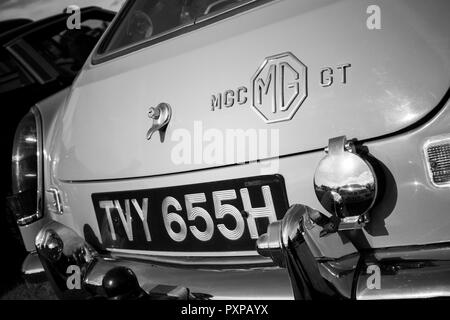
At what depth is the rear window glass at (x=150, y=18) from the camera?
2.32 m

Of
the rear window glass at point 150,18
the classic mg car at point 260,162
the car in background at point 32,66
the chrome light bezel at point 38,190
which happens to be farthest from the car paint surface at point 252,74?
the car in background at point 32,66

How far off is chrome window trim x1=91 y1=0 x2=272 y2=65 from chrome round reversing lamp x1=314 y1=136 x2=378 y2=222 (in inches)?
27.1

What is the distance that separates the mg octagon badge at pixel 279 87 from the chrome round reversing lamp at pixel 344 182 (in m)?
0.19

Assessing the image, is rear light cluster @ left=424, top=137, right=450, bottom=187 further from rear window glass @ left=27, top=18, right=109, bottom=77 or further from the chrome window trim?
rear window glass @ left=27, top=18, right=109, bottom=77

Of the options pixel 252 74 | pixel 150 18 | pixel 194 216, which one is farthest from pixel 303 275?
pixel 150 18

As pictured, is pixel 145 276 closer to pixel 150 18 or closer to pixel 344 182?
pixel 344 182

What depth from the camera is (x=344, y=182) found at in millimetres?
1362

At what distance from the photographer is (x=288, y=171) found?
5.04 ft

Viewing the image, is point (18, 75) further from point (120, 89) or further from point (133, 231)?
point (133, 231)

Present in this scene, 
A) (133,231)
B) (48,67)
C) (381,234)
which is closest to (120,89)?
(133,231)

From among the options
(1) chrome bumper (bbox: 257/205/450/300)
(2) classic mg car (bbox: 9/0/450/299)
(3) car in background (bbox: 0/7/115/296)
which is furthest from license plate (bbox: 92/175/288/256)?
(3) car in background (bbox: 0/7/115/296)

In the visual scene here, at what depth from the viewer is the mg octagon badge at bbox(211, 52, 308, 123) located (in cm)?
151

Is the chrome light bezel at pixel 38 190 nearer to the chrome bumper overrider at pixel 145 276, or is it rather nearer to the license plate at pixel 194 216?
the chrome bumper overrider at pixel 145 276
